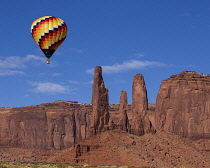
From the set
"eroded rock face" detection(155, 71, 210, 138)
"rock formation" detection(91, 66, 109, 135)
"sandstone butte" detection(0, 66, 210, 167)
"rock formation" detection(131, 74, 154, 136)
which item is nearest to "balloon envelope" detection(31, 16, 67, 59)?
"sandstone butte" detection(0, 66, 210, 167)

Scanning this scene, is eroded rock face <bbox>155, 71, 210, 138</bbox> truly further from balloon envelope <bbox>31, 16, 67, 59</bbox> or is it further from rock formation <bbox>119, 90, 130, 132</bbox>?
balloon envelope <bbox>31, 16, 67, 59</bbox>

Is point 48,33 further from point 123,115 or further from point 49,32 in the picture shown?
point 123,115

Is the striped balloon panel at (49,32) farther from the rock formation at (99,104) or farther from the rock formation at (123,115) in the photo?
the rock formation at (123,115)

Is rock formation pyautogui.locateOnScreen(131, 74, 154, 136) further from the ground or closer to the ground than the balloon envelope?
closer to the ground

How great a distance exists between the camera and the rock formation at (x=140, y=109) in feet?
455

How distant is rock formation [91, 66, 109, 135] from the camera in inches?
5108

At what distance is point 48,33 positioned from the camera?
326 feet

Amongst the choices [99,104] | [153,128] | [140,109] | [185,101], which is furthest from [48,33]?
[185,101]

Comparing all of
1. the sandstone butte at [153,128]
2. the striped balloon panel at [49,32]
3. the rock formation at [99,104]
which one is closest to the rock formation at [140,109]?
the sandstone butte at [153,128]

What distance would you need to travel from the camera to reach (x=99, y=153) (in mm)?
122500

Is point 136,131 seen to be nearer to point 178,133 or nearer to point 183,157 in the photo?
point 183,157

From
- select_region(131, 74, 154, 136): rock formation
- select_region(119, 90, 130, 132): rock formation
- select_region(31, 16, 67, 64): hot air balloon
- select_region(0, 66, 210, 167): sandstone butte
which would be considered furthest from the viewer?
select_region(131, 74, 154, 136): rock formation

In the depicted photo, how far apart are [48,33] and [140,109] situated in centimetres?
4729

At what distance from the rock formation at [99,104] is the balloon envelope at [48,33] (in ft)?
106
